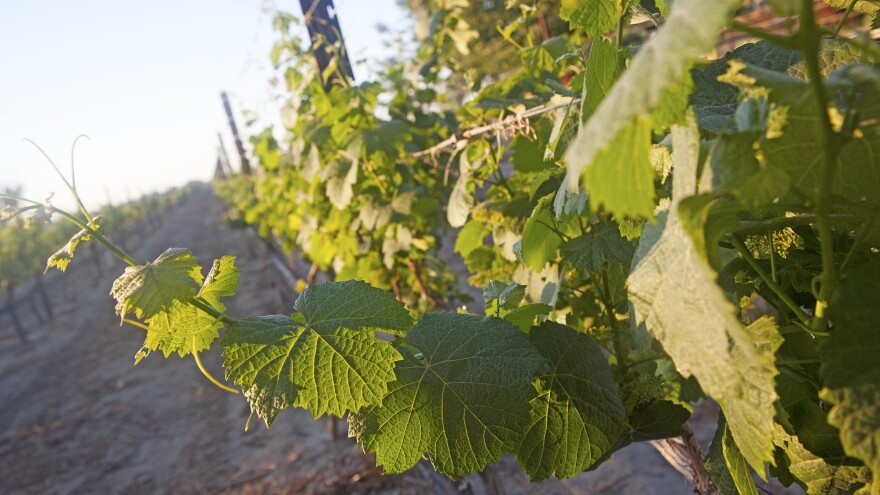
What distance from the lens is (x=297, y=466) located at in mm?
5395

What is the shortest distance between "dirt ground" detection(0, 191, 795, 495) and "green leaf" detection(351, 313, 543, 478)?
99cm

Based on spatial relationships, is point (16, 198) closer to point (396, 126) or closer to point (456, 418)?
point (456, 418)

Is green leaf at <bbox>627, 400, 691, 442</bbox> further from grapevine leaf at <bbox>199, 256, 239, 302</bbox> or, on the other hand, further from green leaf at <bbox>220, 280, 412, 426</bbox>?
grapevine leaf at <bbox>199, 256, 239, 302</bbox>

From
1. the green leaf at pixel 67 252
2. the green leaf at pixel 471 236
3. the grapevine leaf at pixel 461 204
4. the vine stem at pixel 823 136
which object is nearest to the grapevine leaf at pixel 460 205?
the grapevine leaf at pixel 461 204

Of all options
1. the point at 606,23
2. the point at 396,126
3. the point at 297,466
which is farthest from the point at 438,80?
the point at 297,466

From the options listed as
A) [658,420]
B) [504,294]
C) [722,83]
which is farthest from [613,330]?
[722,83]

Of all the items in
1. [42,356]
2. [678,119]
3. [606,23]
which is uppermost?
[606,23]

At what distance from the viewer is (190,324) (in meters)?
1.05

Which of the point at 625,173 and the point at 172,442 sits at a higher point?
the point at 625,173

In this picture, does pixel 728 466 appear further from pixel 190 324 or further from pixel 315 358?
pixel 190 324

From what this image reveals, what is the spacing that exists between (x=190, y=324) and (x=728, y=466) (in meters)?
0.89

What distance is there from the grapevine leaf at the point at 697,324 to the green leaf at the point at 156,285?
70cm

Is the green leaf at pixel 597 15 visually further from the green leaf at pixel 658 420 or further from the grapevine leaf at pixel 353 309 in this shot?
the green leaf at pixel 658 420

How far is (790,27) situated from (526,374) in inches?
24.6
